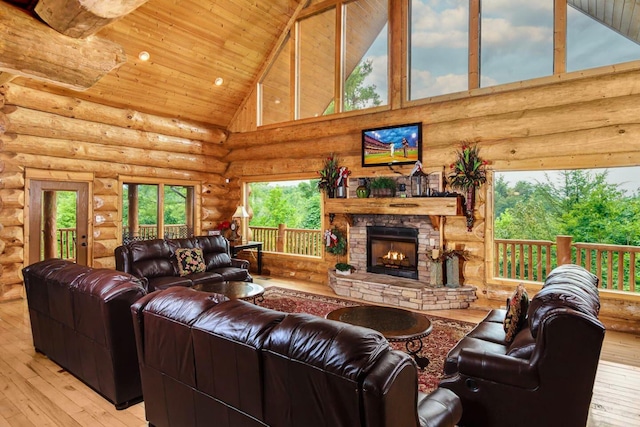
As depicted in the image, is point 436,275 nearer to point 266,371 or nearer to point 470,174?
point 470,174

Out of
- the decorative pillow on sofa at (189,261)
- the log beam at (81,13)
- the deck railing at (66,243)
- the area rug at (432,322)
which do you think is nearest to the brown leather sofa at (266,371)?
the area rug at (432,322)

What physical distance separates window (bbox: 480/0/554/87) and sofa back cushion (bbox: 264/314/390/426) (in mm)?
5320

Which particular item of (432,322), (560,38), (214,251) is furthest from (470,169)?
(214,251)

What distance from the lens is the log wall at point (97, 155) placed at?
5.77 meters

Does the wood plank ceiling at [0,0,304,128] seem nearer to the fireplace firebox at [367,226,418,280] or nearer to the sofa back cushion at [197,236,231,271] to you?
the sofa back cushion at [197,236,231,271]

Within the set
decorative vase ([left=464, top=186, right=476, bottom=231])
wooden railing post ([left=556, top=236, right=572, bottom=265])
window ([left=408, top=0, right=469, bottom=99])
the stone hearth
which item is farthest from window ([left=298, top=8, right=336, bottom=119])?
wooden railing post ([left=556, top=236, right=572, bottom=265])

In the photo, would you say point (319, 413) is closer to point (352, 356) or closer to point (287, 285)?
point (352, 356)

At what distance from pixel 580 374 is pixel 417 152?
448cm

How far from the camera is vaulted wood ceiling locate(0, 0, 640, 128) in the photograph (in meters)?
5.98

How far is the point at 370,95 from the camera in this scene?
6812mm

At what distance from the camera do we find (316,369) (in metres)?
1.42

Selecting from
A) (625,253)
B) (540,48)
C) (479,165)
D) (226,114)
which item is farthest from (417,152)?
(226,114)

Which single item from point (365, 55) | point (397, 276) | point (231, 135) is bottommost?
point (397, 276)

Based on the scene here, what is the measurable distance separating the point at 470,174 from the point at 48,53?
17.1ft
